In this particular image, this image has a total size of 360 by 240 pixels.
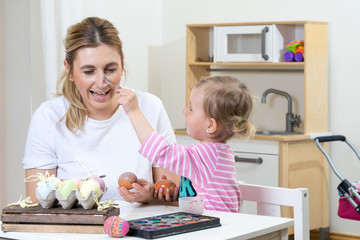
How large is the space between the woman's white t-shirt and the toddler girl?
0.37m

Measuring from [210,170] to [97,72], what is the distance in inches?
22.4

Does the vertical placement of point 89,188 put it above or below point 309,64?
below

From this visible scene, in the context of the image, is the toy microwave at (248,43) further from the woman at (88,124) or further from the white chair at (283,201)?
the white chair at (283,201)

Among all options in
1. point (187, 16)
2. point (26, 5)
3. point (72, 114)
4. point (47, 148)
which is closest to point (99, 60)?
point (72, 114)

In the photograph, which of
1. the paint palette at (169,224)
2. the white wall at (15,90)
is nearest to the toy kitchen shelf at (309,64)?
the white wall at (15,90)

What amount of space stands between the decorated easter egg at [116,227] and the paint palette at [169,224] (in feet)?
0.13

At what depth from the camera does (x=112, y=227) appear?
1474mm

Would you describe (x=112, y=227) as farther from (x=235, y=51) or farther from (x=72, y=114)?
(x=235, y=51)

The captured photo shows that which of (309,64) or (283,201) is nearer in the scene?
(283,201)

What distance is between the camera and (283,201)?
6.34ft

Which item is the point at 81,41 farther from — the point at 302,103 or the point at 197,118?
the point at 302,103

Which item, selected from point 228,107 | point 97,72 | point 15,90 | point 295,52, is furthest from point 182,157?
point 295,52

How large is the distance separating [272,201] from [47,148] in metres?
0.82

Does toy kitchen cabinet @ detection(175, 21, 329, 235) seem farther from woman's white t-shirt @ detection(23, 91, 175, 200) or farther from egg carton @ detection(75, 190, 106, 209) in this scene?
egg carton @ detection(75, 190, 106, 209)
